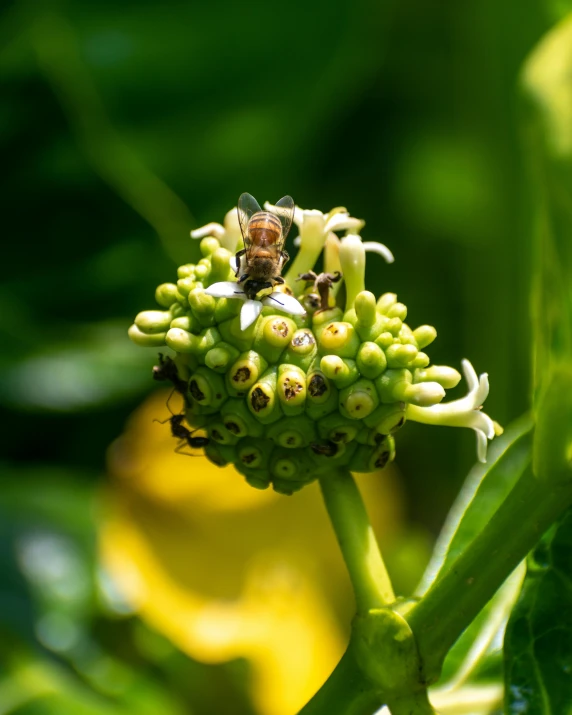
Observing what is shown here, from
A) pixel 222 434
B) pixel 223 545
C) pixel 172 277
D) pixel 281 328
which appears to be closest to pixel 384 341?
pixel 281 328

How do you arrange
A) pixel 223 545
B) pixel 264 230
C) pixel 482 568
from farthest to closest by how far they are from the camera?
pixel 223 545 → pixel 264 230 → pixel 482 568

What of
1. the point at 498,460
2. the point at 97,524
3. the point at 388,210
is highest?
the point at 388,210

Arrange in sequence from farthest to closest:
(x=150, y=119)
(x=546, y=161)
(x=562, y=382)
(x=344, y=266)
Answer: (x=150, y=119), (x=344, y=266), (x=562, y=382), (x=546, y=161)

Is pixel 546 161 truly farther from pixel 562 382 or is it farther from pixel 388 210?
pixel 388 210

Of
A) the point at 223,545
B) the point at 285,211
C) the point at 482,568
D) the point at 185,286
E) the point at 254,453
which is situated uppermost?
the point at 285,211

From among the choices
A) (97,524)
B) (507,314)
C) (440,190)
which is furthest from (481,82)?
(97,524)

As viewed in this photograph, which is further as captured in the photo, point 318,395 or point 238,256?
point 238,256

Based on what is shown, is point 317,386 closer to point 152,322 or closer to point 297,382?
point 297,382

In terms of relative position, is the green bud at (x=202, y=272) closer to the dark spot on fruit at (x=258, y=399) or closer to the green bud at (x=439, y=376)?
the dark spot on fruit at (x=258, y=399)
